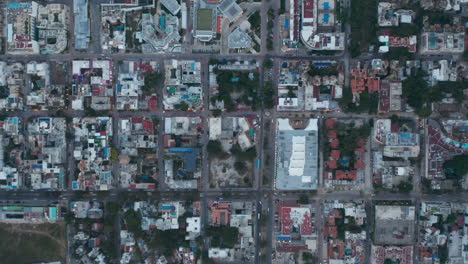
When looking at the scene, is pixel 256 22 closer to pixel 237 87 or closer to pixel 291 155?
pixel 237 87

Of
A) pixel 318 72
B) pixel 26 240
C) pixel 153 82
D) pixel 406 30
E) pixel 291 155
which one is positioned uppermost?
pixel 406 30

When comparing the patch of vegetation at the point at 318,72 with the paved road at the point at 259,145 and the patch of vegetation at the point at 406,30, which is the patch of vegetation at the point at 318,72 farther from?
the patch of vegetation at the point at 406,30

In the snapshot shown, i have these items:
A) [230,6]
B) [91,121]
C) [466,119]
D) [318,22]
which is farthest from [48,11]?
[466,119]

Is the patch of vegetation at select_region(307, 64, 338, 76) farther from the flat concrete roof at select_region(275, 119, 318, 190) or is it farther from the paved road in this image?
the flat concrete roof at select_region(275, 119, 318, 190)

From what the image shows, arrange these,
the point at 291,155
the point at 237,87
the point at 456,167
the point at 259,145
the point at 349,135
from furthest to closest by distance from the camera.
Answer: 1. the point at 259,145
2. the point at 237,87
3. the point at 349,135
4. the point at 291,155
5. the point at 456,167

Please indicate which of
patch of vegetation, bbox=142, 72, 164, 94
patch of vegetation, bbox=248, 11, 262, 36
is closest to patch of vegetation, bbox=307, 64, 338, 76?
patch of vegetation, bbox=248, 11, 262, 36

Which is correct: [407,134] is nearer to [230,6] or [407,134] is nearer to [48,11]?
[230,6]

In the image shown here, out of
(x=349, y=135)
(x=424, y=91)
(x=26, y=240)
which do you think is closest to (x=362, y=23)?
(x=424, y=91)

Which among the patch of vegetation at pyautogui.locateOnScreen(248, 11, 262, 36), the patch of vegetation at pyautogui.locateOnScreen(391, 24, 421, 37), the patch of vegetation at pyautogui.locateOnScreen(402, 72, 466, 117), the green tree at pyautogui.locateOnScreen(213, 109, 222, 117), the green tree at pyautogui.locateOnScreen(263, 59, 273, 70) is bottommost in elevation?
the green tree at pyautogui.locateOnScreen(213, 109, 222, 117)
